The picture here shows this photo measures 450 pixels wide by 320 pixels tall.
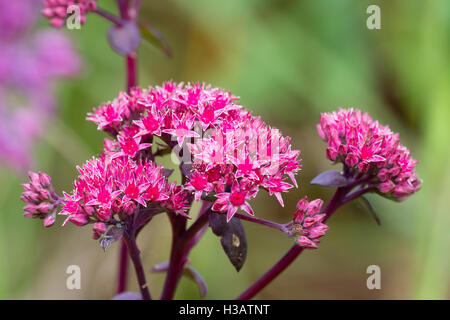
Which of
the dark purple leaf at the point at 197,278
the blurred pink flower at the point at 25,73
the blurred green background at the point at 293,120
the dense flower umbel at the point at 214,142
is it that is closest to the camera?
the dense flower umbel at the point at 214,142

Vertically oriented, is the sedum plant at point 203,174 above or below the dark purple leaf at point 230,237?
above

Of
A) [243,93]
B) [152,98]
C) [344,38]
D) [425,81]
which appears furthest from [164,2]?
[152,98]

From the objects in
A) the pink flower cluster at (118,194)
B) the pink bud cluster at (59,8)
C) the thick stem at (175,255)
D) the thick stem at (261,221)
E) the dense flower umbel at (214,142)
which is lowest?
the thick stem at (175,255)

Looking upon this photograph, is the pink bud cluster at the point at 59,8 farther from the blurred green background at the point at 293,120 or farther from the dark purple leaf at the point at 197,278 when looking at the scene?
the blurred green background at the point at 293,120

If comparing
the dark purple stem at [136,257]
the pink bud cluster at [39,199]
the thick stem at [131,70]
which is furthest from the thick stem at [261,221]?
the thick stem at [131,70]

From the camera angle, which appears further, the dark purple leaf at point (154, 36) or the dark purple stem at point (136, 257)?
the dark purple leaf at point (154, 36)

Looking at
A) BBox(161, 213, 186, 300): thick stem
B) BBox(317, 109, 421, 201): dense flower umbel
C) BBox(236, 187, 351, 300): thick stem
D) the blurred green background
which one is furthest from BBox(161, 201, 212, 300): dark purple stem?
the blurred green background

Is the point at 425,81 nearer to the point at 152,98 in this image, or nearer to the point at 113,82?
the point at 113,82
